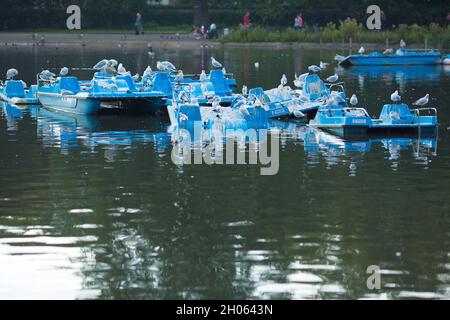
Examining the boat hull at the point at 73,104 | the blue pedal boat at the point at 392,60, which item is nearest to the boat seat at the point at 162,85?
the boat hull at the point at 73,104

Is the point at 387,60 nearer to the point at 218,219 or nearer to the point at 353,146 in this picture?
the point at 353,146

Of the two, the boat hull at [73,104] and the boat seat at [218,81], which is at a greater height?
the boat seat at [218,81]

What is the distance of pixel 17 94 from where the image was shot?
128ft

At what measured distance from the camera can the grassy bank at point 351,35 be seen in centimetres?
6956

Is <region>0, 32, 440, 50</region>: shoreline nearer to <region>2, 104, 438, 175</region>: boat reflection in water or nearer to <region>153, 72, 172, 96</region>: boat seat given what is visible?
<region>153, 72, 172, 96</region>: boat seat

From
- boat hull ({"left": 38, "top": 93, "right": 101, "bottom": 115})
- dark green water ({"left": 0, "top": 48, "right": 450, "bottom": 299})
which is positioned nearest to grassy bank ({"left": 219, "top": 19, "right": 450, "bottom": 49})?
boat hull ({"left": 38, "top": 93, "right": 101, "bottom": 115})

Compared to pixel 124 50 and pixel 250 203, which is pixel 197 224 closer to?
pixel 250 203

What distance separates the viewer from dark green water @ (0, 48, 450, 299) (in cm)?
1533

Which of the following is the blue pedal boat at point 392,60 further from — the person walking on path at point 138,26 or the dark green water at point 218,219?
the dark green water at point 218,219

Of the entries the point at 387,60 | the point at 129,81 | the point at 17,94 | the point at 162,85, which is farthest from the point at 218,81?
the point at 387,60

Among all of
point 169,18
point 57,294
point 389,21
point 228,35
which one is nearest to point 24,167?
point 57,294

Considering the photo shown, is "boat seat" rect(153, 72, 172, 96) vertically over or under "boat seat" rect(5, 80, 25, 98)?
over

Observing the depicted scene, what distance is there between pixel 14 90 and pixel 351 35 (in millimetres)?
36820

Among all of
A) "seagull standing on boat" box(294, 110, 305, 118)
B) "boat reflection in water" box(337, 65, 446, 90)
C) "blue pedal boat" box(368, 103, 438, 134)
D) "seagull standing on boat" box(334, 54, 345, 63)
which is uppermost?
"blue pedal boat" box(368, 103, 438, 134)
